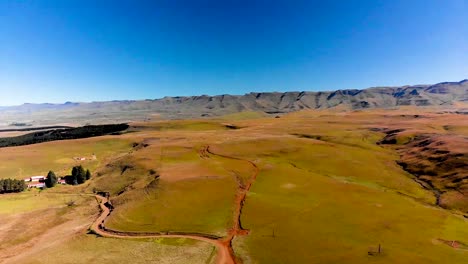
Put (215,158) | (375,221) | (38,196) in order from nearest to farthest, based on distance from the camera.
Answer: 1. (375,221)
2. (38,196)
3. (215,158)

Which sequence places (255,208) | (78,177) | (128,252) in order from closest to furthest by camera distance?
1. (128,252)
2. (255,208)
3. (78,177)

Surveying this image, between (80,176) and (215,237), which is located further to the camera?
(80,176)

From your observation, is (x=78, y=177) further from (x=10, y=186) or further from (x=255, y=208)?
(x=255, y=208)

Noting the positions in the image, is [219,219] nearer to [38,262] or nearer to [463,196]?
[38,262]

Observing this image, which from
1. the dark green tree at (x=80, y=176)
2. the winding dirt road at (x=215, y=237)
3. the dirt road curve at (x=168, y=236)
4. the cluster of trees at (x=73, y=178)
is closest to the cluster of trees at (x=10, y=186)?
the cluster of trees at (x=73, y=178)

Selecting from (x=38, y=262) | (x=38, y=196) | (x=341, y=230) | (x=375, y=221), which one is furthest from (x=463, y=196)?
(x=38, y=196)

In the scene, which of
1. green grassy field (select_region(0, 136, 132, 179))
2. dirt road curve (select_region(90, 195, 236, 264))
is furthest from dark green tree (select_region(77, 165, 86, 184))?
dirt road curve (select_region(90, 195, 236, 264))

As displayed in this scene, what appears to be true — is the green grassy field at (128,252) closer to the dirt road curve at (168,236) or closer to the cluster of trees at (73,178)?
Answer: the dirt road curve at (168,236)

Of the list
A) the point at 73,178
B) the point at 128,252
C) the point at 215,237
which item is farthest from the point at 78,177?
the point at 215,237
